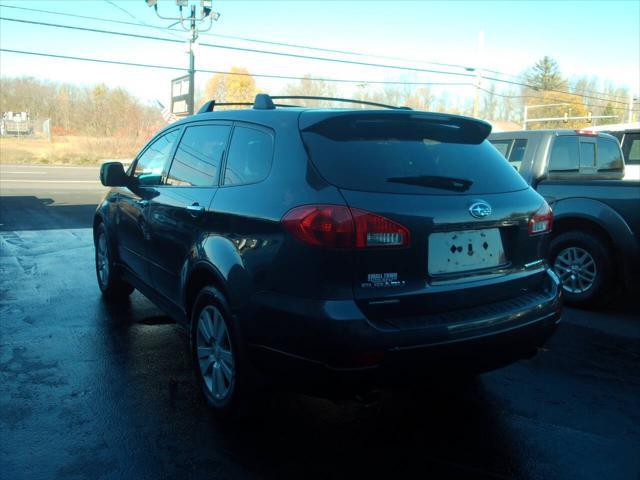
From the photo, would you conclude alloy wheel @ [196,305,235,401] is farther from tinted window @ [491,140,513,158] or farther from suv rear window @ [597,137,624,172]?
suv rear window @ [597,137,624,172]

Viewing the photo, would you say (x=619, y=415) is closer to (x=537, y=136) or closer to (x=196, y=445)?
(x=196, y=445)

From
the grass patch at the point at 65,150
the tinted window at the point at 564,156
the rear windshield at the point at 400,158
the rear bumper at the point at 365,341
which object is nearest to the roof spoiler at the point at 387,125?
the rear windshield at the point at 400,158

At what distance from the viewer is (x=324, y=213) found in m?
2.51

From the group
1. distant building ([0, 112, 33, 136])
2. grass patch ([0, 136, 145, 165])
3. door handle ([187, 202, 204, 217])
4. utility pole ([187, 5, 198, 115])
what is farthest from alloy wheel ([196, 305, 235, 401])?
distant building ([0, 112, 33, 136])

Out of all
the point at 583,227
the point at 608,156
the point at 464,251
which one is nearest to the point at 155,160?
the point at 464,251

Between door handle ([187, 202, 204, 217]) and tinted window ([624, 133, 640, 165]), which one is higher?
tinted window ([624, 133, 640, 165])

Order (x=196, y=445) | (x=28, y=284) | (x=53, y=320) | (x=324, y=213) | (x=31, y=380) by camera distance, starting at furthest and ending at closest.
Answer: (x=28, y=284) → (x=53, y=320) → (x=31, y=380) → (x=196, y=445) → (x=324, y=213)

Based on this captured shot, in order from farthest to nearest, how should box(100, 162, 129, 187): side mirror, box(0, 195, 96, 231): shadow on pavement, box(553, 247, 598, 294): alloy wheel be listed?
box(0, 195, 96, 231): shadow on pavement, box(553, 247, 598, 294): alloy wheel, box(100, 162, 129, 187): side mirror

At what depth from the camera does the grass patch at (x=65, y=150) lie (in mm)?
36950

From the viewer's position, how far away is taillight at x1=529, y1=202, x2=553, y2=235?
3.10 m

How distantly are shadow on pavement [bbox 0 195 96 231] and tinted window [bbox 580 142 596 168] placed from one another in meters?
8.88

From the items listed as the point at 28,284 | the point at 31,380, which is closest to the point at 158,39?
the point at 28,284

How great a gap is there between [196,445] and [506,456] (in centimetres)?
165

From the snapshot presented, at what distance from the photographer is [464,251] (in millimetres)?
2775
